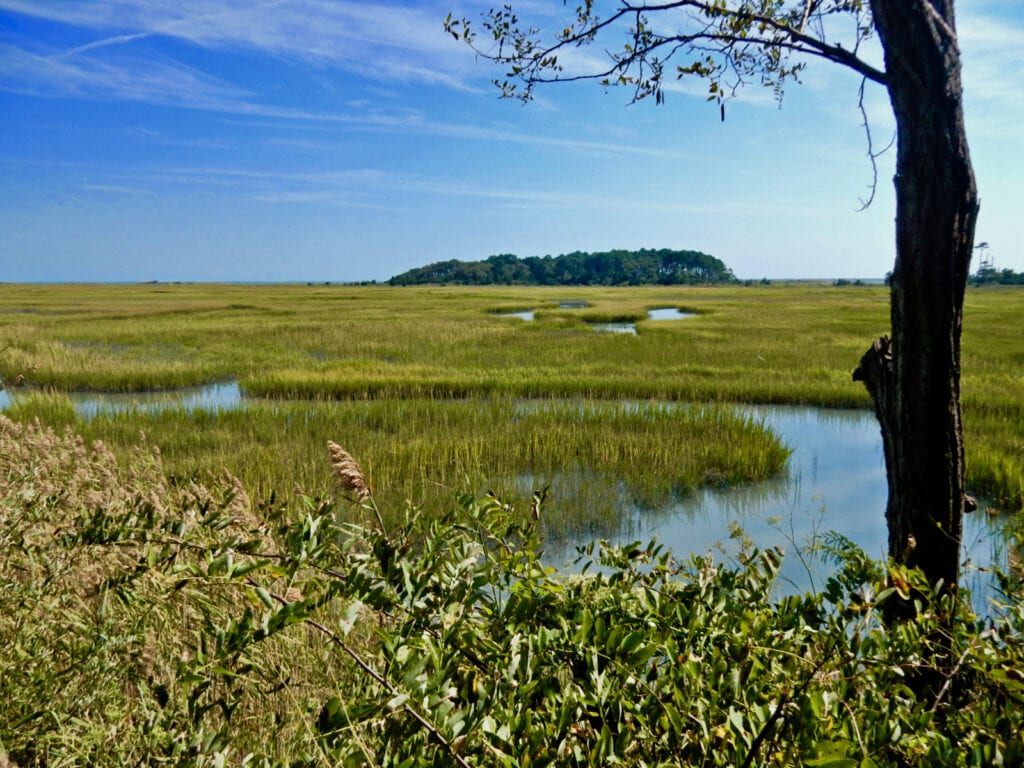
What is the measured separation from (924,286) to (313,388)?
42.4 feet

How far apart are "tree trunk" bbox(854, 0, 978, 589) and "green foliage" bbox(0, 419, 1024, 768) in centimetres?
83

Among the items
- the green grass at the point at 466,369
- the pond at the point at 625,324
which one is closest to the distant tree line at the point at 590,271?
the pond at the point at 625,324

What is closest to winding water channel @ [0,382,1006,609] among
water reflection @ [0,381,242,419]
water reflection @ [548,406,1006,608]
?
water reflection @ [548,406,1006,608]

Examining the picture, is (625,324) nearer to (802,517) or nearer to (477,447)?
(477,447)

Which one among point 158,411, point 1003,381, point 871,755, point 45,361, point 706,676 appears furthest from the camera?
point 45,361

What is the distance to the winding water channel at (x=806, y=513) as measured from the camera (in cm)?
618

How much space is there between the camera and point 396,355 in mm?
19219

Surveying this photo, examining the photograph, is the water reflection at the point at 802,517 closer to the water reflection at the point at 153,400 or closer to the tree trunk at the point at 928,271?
the tree trunk at the point at 928,271

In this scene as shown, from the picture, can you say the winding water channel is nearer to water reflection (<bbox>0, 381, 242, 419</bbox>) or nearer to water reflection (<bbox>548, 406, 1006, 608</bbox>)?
water reflection (<bbox>548, 406, 1006, 608</bbox>)

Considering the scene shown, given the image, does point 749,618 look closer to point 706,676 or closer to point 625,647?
point 706,676

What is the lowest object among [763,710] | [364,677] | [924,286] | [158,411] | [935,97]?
[158,411]

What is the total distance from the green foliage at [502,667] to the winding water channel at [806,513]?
3.35 metres

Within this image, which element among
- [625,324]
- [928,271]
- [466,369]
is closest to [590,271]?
[625,324]

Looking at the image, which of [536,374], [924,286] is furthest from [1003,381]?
[924,286]
